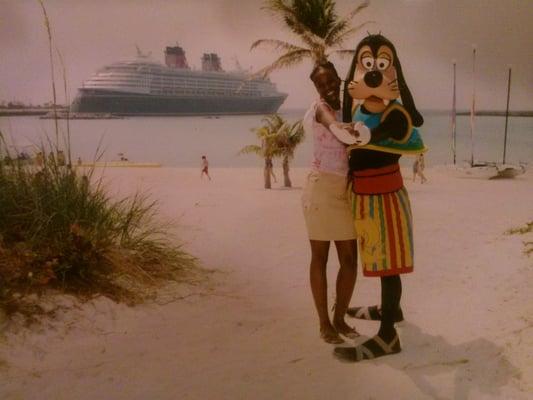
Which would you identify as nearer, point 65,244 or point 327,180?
point 327,180

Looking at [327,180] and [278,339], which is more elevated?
[327,180]

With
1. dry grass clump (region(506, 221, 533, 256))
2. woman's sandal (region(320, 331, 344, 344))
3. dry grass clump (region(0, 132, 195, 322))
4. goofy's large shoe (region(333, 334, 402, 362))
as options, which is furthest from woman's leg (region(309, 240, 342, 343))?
dry grass clump (region(506, 221, 533, 256))

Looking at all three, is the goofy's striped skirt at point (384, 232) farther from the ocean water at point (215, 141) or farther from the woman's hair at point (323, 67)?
the ocean water at point (215, 141)

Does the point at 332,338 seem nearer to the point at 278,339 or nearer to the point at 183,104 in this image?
the point at 278,339

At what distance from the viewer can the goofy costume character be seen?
1.67 metres

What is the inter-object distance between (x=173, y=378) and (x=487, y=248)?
2.01 m

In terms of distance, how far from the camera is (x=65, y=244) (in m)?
2.17

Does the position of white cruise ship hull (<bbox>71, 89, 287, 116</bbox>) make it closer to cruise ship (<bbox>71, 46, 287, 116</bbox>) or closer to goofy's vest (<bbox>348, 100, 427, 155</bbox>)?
cruise ship (<bbox>71, 46, 287, 116</bbox>)

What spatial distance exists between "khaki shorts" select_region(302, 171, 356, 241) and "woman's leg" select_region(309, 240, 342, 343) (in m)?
0.08

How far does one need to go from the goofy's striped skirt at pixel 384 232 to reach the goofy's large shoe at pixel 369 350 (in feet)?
0.85

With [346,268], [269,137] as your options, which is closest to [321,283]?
[346,268]

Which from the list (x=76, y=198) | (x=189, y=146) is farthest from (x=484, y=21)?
(x=189, y=146)

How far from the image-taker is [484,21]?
2717mm

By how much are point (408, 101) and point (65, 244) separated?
1.52m
